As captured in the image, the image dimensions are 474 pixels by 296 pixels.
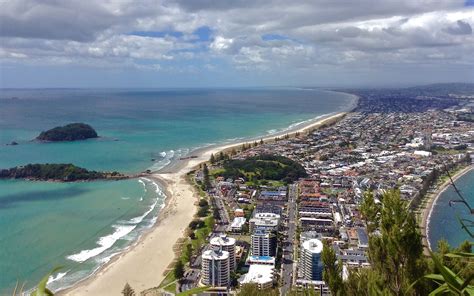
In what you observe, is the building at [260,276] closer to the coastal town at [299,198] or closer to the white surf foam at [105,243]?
the coastal town at [299,198]

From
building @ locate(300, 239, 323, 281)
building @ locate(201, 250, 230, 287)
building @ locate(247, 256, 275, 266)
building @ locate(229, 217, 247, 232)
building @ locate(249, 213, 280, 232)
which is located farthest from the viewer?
building @ locate(229, 217, 247, 232)

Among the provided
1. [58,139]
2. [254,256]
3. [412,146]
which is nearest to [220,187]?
[254,256]

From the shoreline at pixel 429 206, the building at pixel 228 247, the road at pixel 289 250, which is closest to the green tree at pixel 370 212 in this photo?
the road at pixel 289 250

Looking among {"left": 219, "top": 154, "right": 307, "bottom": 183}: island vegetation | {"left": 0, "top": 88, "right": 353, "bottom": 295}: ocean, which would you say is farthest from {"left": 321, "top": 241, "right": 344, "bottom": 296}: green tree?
{"left": 219, "top": 154, "right": 307, "bottom": 183}: island vegetation

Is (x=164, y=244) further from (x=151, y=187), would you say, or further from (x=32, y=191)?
(x=32, y=191)

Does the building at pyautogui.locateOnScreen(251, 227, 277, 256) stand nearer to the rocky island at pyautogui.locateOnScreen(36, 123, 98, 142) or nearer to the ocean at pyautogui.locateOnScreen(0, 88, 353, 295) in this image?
the ocean at pyautogui.locateOnScreen(0, 88, 353, 295)

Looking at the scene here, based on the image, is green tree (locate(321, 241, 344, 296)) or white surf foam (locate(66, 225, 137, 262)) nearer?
green tree (locate(321, 241, 344, 296))
